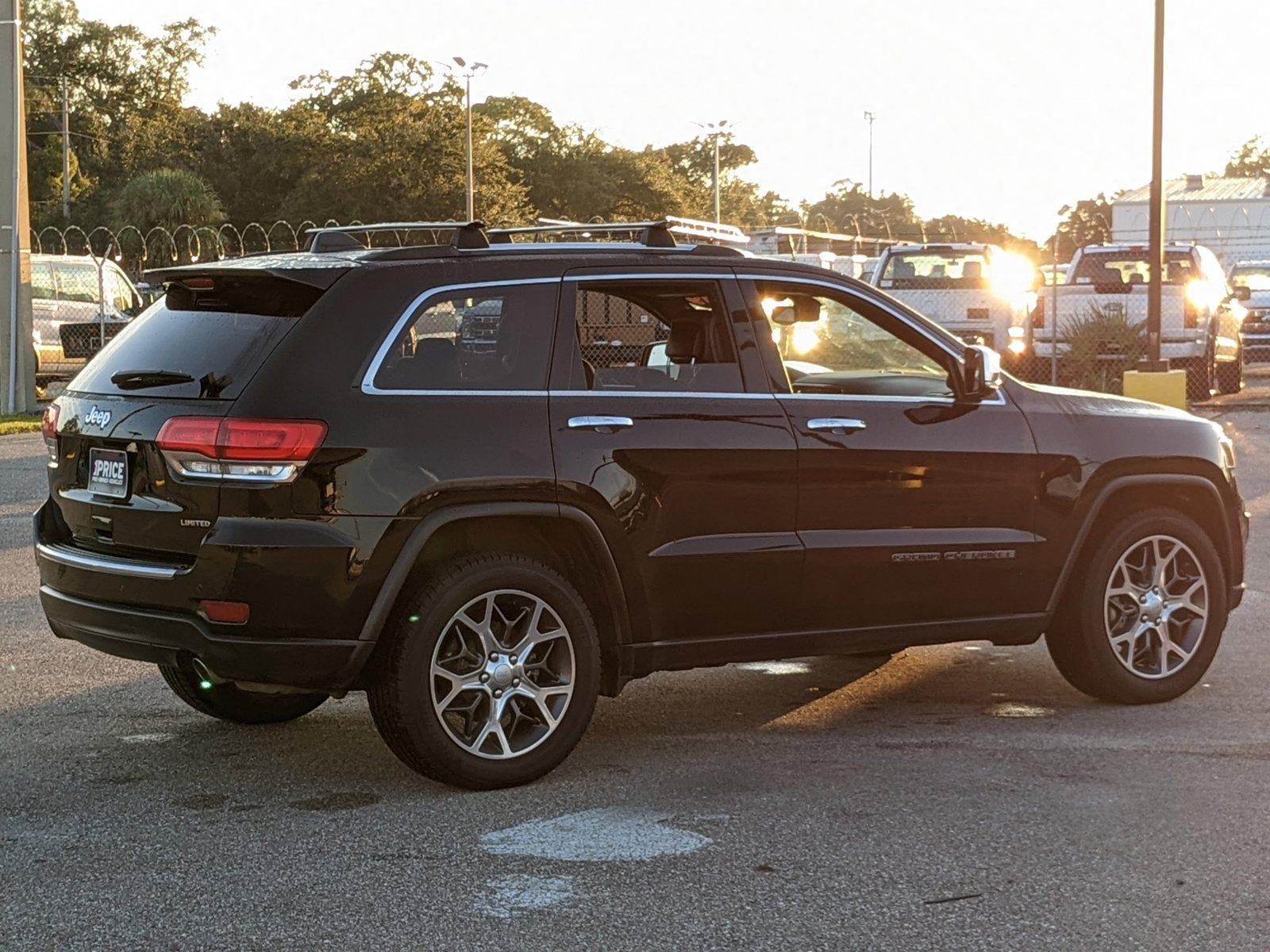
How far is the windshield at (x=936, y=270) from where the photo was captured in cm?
2523

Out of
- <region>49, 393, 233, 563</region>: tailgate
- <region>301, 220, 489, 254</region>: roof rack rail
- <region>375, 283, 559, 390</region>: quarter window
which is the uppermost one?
<region>301, 220, 489, 254</region>: roof rack rail

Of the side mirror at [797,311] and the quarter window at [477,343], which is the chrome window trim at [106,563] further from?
the side mirror at [797,311]

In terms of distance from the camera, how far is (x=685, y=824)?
5574 mm

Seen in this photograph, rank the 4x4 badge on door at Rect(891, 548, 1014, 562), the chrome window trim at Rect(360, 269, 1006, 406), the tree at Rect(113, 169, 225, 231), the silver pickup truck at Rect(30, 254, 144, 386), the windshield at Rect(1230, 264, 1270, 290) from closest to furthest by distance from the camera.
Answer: the chrome window trim at Rect(360, 269, 1006, 406)
the 4x4 badge on door at Rect(891, 548, 1014, 562)
the silver pickup truck at Rect(30, 254, 144, 386)
the windshield at Rect(1230, 264, 1270, 290)
the tree at Rect(113, 169, 225, 231)

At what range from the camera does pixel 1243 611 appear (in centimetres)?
940

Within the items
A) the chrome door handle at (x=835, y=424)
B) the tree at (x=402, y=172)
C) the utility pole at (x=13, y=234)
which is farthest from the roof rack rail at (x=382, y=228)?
the tree at (x=402, y=172)

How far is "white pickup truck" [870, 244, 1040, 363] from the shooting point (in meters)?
25.0

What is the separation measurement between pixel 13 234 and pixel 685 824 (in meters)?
19.4

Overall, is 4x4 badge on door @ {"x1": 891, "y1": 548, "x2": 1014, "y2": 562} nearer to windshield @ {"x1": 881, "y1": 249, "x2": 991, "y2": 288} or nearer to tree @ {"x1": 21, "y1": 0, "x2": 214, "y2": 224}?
windshield @ {"x1": 881, "y1": 249, "x2": 991, "y2": 288}

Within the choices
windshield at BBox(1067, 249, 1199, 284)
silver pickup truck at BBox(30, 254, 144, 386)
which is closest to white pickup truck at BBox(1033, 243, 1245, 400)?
windshield at BBox(1067, 249, 1199, 284)

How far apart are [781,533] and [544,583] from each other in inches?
35.2

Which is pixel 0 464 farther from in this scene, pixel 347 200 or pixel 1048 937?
pixel 347 200

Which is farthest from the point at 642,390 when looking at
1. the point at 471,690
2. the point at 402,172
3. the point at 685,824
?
the point at 402,172

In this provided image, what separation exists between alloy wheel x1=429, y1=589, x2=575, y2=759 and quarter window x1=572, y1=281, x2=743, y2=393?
0.81 meters
